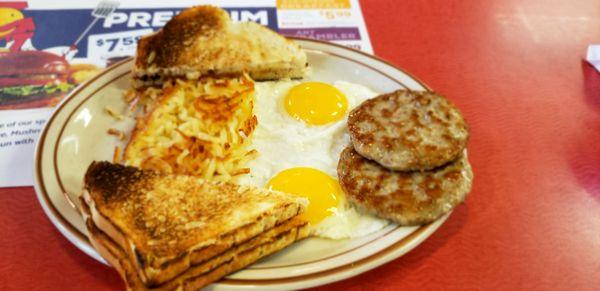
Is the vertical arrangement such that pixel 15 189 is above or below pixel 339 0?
below

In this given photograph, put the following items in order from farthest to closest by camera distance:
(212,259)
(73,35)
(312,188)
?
(73,35), (312,188), (212,259)

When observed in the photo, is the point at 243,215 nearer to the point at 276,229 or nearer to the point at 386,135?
the point at 276,229

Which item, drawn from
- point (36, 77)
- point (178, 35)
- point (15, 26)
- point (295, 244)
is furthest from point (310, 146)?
point (15, 26)

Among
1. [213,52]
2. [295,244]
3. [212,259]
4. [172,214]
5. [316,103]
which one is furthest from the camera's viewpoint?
[213,52]

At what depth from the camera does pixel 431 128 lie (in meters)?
2.09

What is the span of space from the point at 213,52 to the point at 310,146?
2.69 feet

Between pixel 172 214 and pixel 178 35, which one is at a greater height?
pixel 178 35

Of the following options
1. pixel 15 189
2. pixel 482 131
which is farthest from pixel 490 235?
pixel 15 189

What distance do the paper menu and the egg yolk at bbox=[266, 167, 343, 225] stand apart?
1.21 m

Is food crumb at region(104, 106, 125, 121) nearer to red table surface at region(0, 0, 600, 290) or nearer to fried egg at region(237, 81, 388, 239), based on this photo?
red table surface at region(0, 0, 600, 290)

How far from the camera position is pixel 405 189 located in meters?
1.90

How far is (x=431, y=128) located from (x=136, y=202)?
126 centimetres

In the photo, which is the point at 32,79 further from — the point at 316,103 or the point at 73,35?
the point at 316,103

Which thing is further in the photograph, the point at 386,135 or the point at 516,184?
the point at 516,184
